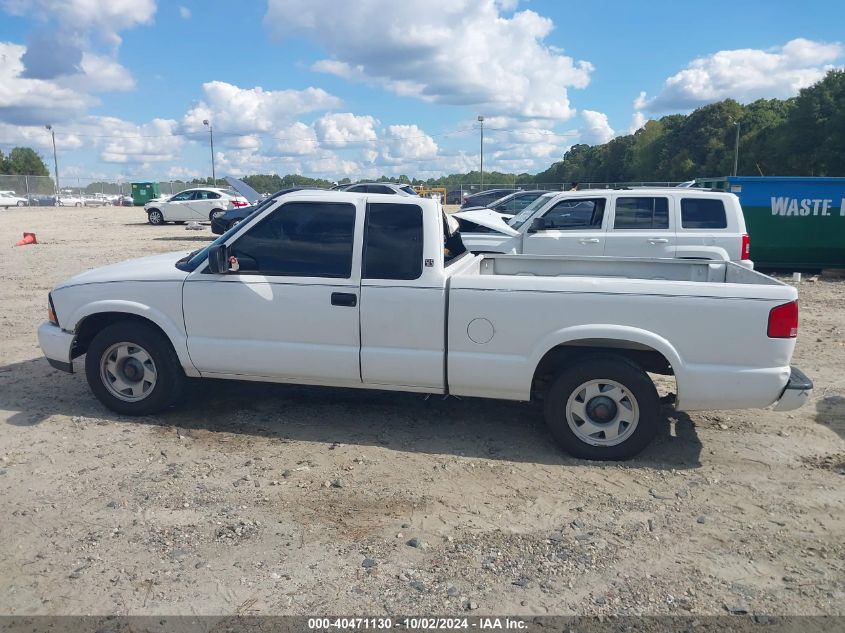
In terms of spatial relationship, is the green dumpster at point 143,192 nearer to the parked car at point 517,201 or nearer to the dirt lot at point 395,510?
the parked car at point 517,201

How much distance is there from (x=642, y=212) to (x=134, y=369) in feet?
25.2

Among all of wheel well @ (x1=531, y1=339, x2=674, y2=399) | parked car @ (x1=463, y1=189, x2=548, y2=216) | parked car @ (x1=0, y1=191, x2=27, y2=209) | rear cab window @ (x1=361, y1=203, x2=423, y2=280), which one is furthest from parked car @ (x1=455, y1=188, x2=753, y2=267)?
parked car @ (x1=0, y1=191, x2=27, y2=209)

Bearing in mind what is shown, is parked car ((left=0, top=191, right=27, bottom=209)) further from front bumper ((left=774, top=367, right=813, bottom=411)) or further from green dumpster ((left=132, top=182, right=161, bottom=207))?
front bumper ((left=774, top=367, right=813, bottom=411))

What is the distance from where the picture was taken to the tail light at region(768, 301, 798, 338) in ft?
14.9

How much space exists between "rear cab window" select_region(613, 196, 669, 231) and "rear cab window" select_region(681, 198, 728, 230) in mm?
287

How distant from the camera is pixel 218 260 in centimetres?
528

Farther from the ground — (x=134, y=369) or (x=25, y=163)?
(x=25, y=163)

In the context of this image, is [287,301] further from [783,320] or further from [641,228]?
[641,228]

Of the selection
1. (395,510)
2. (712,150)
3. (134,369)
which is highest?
(712,150)

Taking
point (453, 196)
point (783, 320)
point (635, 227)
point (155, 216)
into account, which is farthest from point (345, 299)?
point (453, 196)

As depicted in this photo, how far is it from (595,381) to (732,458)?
1.24 meters

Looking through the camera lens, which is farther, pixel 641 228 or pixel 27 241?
Result: pixel 27 241

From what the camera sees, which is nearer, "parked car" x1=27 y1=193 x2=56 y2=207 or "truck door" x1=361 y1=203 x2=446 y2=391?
"truck door" x1=361 y1=203 x2=446 y2=391

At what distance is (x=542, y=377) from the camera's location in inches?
205
